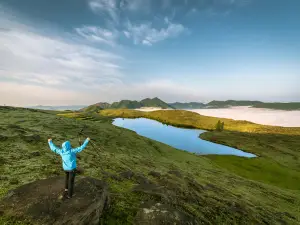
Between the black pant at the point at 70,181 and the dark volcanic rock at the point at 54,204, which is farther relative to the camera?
the black pant at the point at 70,181

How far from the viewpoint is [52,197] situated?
13.9 metres

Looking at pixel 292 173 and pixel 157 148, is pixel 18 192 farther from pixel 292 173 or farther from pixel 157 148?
pixel 292 173

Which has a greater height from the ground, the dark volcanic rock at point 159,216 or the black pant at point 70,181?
the black pant at point 70,181

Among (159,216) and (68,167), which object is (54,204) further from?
(159,216)

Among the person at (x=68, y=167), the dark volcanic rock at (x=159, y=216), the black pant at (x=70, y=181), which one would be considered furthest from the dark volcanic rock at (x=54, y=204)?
the dark volcanic rock at (x=159, y=216)

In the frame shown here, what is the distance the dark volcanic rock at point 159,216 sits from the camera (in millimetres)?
14034

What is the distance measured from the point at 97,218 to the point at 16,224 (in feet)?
16.0

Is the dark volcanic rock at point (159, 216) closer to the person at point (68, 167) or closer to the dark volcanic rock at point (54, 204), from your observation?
the dark volcanic rock at point (54, 204)

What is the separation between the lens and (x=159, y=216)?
14.3 meters

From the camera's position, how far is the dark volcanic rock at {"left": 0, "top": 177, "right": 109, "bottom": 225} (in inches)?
477

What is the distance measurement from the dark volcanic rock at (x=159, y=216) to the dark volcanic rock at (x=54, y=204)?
3.11 meters

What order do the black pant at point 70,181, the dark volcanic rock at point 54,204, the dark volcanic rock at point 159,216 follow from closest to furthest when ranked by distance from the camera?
1. the dark volcanic rock at point 54,204
2. the dark volcanic rock at point 159,216
3. the black pant at point 70,181

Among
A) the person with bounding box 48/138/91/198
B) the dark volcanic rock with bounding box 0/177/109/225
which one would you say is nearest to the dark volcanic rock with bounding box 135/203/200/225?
the dark volcanic rock with bounding box 0/177/109/225

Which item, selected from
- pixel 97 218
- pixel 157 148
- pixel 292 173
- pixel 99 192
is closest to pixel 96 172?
pixel 99 192
